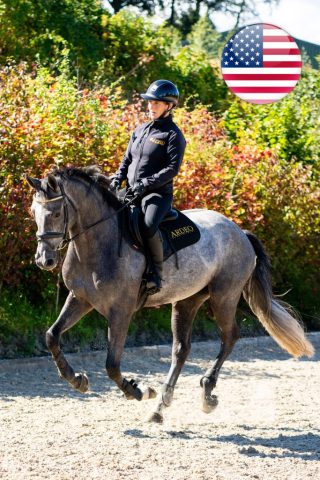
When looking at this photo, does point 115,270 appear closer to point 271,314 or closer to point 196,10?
point 271,314

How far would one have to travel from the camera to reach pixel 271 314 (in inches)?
292

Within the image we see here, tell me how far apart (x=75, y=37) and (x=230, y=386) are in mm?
12576

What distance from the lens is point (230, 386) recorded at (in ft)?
26.4

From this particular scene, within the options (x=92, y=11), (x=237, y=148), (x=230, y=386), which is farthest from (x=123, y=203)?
(x=92, y=11)

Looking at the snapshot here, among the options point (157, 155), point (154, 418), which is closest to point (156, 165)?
point (157, 155)

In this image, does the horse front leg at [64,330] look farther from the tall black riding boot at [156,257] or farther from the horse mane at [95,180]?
the horse mane at [95,180]

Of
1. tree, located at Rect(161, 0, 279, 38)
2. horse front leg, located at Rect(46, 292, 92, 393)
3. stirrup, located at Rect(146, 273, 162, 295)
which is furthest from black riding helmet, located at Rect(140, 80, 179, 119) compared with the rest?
tree, located at Rect(161, 0, 279, 38)

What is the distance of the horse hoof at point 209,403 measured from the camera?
6543 mm

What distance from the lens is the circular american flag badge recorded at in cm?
1305

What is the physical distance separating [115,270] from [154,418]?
1.46 meters

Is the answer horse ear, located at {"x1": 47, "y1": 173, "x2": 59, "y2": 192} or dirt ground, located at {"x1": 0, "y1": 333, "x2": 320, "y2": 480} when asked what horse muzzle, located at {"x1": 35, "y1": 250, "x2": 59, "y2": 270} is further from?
dirt ground, located at {"x1": 0, "y1": 333, "x2": 320, "y2": 480}

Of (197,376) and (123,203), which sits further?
(197,376)

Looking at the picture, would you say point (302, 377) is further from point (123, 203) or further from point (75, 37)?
point (75, 37)

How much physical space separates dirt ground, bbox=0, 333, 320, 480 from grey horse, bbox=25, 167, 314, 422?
40 centimetres
